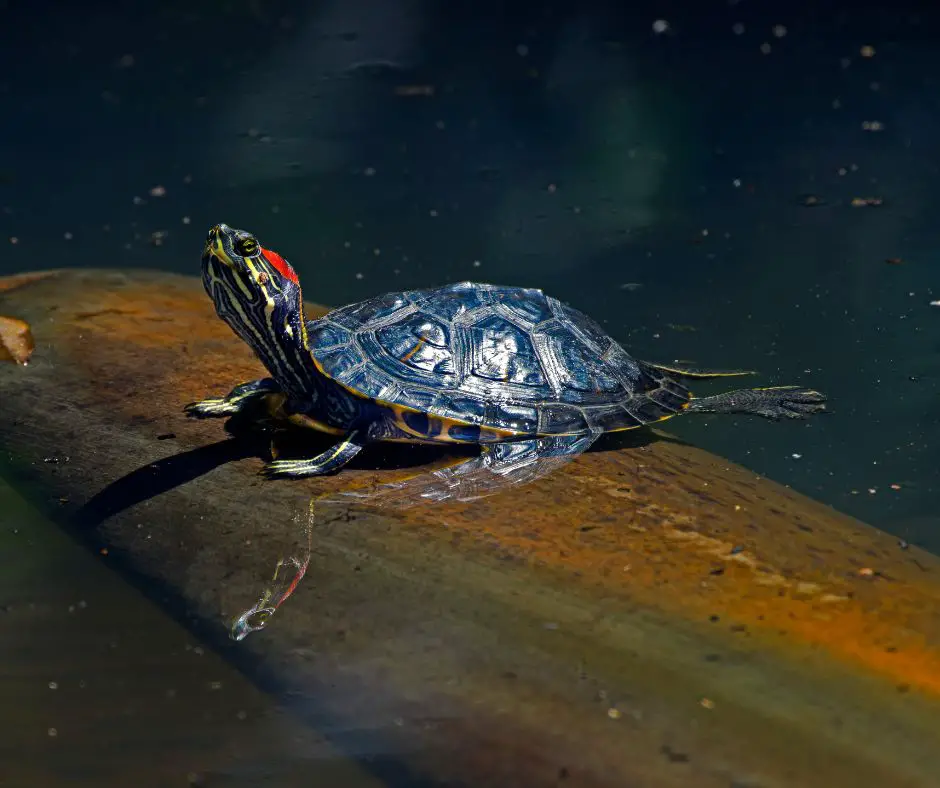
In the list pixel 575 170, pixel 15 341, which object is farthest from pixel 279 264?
pixel 575 170

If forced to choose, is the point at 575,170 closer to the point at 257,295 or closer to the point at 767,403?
the point at 767,403

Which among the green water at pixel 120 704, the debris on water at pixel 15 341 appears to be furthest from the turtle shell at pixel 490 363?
the debris on water at pixel 15 341

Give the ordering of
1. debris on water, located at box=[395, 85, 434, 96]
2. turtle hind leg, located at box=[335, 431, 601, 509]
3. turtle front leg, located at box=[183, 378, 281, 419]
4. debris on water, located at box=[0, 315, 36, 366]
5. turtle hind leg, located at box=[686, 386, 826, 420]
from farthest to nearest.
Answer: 1. debris on water, located at box=[395, 85, 434, 96]
2. debris on water, located at box=[0, 315, 36, 366]
3. turtle hind leg, located at box=[686, 386, 826, 420]
4. turtle front leg, located at box=[183, 378, 281, 419]
5. turtle hind leg, located at box=[335, 431, 601, 509]

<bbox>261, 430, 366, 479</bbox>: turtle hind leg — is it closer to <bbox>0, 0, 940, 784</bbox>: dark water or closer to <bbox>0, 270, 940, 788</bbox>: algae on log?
<bbox>0, 270, 940, 788</bbox>: algae on log

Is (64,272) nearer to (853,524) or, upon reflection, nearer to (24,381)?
(24,381)

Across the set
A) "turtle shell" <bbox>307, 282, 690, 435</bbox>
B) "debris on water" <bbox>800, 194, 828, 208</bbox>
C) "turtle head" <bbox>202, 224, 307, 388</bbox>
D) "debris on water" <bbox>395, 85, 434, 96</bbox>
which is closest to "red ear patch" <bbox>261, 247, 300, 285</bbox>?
"turtle head" <bbox>202, 224, 307, 388</bbox>

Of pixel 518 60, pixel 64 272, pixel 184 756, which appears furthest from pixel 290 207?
pixel 184 756
